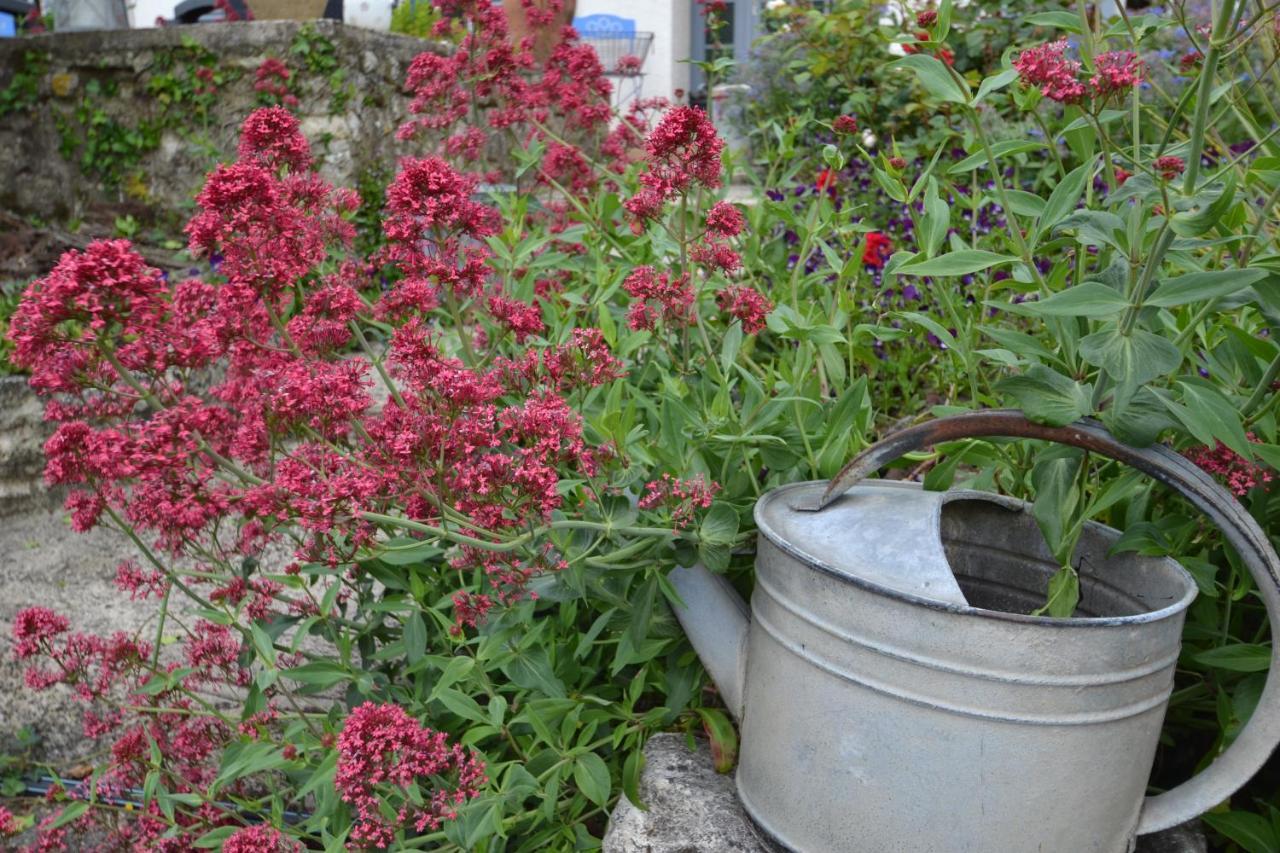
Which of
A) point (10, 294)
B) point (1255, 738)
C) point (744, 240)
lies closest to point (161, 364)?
point (744, 240)

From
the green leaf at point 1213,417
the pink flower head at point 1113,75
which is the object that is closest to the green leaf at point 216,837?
the green leaf at point 1213,417

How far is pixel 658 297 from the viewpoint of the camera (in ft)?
5.88

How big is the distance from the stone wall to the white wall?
11.5 feet

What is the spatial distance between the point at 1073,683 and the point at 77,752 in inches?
93.8

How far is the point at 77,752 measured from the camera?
8.64 ft

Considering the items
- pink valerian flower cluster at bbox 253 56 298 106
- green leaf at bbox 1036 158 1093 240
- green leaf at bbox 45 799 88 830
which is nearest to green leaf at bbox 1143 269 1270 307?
green leaf at bbox 1036 158 1093 240

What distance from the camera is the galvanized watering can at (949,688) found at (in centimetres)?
133

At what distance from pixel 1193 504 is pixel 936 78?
69 centimetres

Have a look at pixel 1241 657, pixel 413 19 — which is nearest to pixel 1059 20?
pixel 1241 657

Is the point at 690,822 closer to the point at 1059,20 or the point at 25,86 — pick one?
the point at 1059,20

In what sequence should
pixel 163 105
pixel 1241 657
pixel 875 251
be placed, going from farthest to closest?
1. pixel 163 105
2. pixel 875 251
3. pixel 1241 657

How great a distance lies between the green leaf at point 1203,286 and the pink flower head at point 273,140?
1301 millimetres

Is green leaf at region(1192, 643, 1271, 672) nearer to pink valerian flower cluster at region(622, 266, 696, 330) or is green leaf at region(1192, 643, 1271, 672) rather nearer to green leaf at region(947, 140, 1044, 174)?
green leaf at region(947, 140, 1044, 174)

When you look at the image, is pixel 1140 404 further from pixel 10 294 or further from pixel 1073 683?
pixel 10 294
